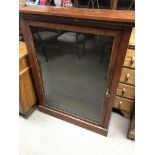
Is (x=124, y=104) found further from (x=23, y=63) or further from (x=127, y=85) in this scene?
(x=23, y=63)

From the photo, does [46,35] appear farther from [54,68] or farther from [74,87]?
[74,87]

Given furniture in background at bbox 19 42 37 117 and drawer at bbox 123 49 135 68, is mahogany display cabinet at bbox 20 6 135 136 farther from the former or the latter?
drawer at bbox 123 49 135 68

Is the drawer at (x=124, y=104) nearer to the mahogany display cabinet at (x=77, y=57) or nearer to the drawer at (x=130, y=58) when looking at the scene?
the mahogany display cabinet at (x=77, y=57)

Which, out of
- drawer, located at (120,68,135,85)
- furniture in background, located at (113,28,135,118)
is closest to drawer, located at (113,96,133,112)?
furniture in background, located at (113,28,135,118)

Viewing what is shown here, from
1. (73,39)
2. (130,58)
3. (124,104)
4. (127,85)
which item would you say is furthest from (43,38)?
(124,104)

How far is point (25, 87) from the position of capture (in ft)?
4.77

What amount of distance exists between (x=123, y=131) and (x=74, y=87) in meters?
0.63

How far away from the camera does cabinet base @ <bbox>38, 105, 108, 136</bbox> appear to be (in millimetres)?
1440

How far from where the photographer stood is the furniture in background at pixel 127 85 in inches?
48.4

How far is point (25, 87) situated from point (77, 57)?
1.99ft

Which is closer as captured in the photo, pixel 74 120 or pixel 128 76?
pixel 128 76
